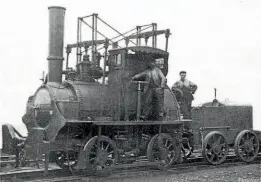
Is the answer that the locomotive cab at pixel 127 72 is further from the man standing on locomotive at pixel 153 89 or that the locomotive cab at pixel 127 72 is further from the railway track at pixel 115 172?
the railway track at pixel 115 172

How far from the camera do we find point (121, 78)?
32.2 ft

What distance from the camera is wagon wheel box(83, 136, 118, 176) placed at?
8.98 meters

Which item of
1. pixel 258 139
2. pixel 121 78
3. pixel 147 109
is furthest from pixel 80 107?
pixel 258 139

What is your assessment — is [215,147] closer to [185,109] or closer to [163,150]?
[185,109]

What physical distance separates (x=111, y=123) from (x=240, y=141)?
15.8ft

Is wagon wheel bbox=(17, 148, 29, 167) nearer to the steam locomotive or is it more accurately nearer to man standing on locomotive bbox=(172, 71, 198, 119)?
the steam locomotive

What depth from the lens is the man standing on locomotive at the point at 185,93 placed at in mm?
11898

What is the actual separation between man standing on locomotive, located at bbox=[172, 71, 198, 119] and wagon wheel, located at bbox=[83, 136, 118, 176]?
128 inches

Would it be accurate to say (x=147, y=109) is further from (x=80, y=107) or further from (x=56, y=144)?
(x=56, y=144)

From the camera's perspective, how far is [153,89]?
10.2m

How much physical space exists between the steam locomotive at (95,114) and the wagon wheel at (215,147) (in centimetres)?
4

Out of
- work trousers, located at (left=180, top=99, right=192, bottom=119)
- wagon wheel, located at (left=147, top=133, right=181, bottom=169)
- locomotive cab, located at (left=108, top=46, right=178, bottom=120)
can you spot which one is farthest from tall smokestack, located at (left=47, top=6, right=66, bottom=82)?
work trousers, located at (left=180, top=99, right=192, bottom=119)

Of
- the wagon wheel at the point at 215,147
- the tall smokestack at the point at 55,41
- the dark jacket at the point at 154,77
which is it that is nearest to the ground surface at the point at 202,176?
the wagon wheel at the point at 215,147

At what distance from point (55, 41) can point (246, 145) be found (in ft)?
21.1
